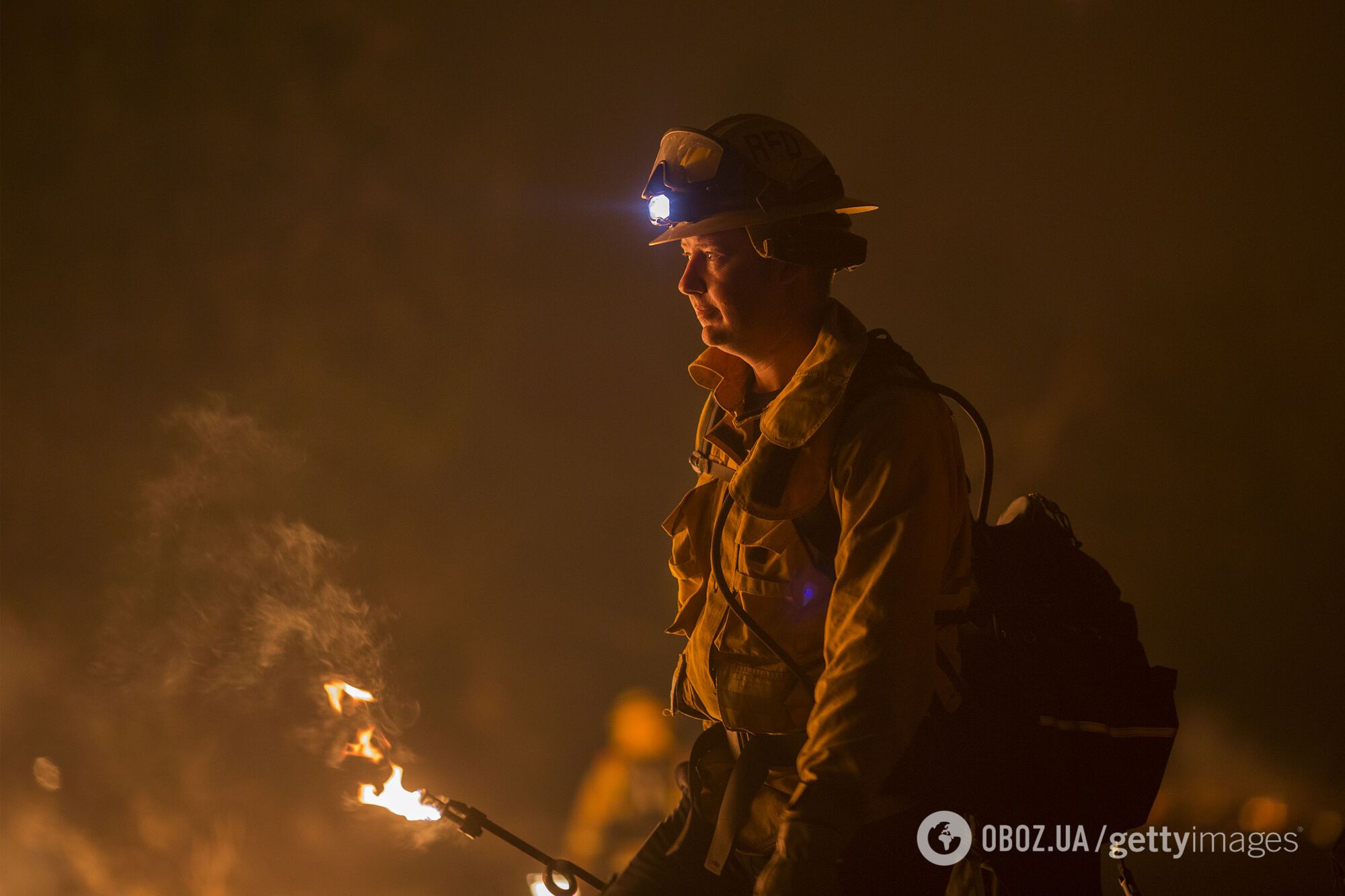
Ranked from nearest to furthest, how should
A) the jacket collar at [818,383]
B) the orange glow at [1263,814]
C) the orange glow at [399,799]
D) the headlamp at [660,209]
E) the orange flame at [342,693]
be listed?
the jacket collar at [818,383]
the headlamp at [660,209]
the orange glow at [399,799]
the orange glow at [1263,814]
the orange flame at [342,693]

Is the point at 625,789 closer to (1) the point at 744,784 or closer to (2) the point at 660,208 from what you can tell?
(1) the point at 744,784

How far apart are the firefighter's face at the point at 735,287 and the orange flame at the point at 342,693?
65.5 inches

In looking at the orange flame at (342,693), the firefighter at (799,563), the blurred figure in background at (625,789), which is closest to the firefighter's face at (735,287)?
the firefighter at (799,563)

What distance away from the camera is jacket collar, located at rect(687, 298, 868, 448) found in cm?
141

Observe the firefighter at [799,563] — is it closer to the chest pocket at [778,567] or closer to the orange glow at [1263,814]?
the chest pocket at [778,567]

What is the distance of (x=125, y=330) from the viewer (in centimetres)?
376

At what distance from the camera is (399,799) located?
228 cm

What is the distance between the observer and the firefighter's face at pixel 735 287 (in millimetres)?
1593

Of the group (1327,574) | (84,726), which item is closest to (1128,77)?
(1327,574)

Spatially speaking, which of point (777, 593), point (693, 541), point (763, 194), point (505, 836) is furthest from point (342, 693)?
point (763, 194)

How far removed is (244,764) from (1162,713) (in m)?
3.46

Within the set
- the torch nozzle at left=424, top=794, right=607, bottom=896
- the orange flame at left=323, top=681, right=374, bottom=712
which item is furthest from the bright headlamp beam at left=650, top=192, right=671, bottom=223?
the orange flame at left=323, top=681, right=374, bottom=712

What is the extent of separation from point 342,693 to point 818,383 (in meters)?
2.62

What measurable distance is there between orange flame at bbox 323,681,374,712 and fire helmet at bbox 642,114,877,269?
Answer: 5.91 feet
